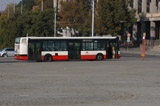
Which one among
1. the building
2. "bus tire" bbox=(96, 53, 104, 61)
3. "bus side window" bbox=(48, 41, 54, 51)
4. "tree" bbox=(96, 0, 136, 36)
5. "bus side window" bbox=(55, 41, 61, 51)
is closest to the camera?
"bus side window" bbox=(48, 41, 54, 51)

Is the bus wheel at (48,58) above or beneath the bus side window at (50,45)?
beneath

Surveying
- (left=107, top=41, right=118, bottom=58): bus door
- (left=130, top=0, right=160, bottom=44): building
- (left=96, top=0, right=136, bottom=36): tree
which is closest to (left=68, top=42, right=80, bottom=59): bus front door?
(left=107, top=41, right=118, bottom=58): bus door

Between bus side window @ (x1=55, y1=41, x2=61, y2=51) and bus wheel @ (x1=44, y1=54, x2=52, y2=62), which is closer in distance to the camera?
bus wheel @ (x1=44, y1=54, x2=52, y2=62)

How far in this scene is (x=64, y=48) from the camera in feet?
136

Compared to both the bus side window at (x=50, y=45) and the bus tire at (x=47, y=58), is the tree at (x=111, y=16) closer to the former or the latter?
the bus side window at (x=50, y=45)

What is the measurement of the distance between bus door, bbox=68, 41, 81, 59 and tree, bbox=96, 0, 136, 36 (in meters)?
36.2

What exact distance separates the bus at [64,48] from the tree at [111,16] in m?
35.3

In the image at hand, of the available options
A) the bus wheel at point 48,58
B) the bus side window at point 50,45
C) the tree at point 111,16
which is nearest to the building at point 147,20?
the tree at point 111,16

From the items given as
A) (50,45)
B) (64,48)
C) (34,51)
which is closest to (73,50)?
(64,48)

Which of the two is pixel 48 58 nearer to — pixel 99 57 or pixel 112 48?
pixel 99 57

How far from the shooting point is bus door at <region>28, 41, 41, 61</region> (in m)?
41.0

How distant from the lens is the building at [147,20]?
83.2 metres

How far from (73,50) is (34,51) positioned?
152 inches

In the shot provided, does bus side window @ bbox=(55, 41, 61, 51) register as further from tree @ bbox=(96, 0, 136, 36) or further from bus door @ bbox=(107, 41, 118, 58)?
tree @ bbox=(96, 0, 136, 36)
